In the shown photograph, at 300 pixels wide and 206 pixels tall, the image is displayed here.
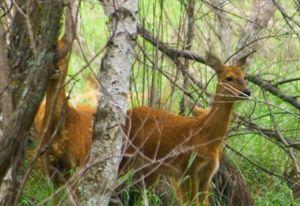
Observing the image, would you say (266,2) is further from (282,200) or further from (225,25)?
(282,200)

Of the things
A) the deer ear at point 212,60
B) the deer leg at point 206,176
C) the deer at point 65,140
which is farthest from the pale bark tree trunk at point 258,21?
the deer at point 65,140

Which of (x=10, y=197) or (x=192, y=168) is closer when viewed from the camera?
(x=10, y=197)

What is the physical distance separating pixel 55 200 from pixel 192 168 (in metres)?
1.63

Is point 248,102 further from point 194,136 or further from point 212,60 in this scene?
point 212,60

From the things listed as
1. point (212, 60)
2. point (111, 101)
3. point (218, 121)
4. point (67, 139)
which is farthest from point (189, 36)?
point (111, 101)

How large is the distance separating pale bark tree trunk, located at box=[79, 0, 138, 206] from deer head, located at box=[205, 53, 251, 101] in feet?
5.36

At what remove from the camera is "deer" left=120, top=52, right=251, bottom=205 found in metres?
6.90

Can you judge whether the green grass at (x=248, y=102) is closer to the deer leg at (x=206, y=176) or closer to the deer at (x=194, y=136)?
the deer at (x=194, y=136)

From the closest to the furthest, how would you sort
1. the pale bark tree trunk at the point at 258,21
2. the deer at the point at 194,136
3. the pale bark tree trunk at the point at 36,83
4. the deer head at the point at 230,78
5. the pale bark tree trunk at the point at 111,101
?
1. the pale bark tree trunk at the point at 36,83
2. the pale bark tree trunk at the point at 111,101
3. the deer head at the point at 230,78
4. the deer at the point at 194,136
5. the pale bark tree trunk at the point at 258,21

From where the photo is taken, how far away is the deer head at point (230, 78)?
6.79 m

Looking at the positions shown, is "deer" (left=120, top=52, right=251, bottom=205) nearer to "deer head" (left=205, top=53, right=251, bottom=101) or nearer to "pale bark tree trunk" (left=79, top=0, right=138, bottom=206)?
"deer head" (left=205, top=53, right=251, bottom=101)

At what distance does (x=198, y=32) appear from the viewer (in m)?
7.73

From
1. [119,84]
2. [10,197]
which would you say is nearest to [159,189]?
[119,84]

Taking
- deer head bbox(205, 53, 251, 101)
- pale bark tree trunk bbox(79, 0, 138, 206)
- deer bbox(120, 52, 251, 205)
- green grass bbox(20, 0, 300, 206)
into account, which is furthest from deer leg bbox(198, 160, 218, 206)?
pale bark tree trunk bbox(79, 0, 138, 206)
